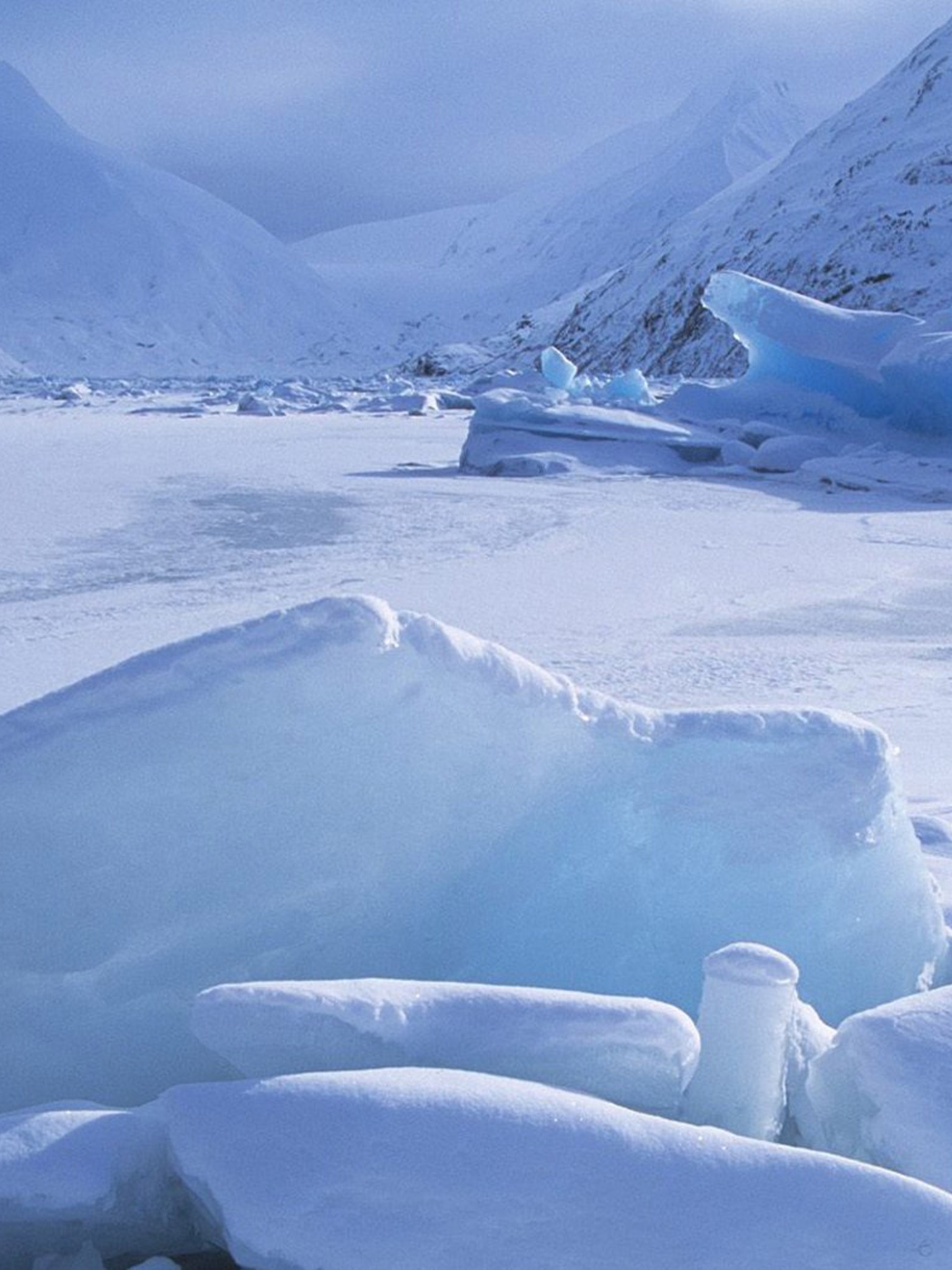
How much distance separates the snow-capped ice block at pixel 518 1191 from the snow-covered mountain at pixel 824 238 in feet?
79.9

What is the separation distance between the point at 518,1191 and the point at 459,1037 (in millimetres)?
198

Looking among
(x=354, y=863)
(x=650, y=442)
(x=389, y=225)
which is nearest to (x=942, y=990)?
(x=354, y=863)

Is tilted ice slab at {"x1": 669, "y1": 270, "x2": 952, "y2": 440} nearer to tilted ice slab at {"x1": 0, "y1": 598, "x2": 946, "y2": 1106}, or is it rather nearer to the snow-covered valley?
the snow-covered valley

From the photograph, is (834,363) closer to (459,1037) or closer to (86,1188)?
(459,1037)

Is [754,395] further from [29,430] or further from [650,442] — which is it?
[29,430]

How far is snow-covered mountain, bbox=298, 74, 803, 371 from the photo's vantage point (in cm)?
6581

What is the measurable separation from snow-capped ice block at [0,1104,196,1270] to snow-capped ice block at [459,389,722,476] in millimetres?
9053

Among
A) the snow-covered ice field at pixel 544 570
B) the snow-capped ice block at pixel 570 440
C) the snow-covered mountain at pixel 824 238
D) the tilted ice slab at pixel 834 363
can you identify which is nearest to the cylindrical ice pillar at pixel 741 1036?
the snow-covered ice field at pixel 544 570

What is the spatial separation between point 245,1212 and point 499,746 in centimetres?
67

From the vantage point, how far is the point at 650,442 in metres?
11.0

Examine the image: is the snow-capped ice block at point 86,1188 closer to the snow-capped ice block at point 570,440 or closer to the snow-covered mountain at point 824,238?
the snow-capped ice block at point 570,440

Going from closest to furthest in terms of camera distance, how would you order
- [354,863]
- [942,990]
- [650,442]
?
[942,990]
[354,863]
[650,442]

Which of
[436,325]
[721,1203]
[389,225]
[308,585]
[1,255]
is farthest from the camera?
[389,225]

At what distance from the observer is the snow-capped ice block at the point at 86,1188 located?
3.64 feet
